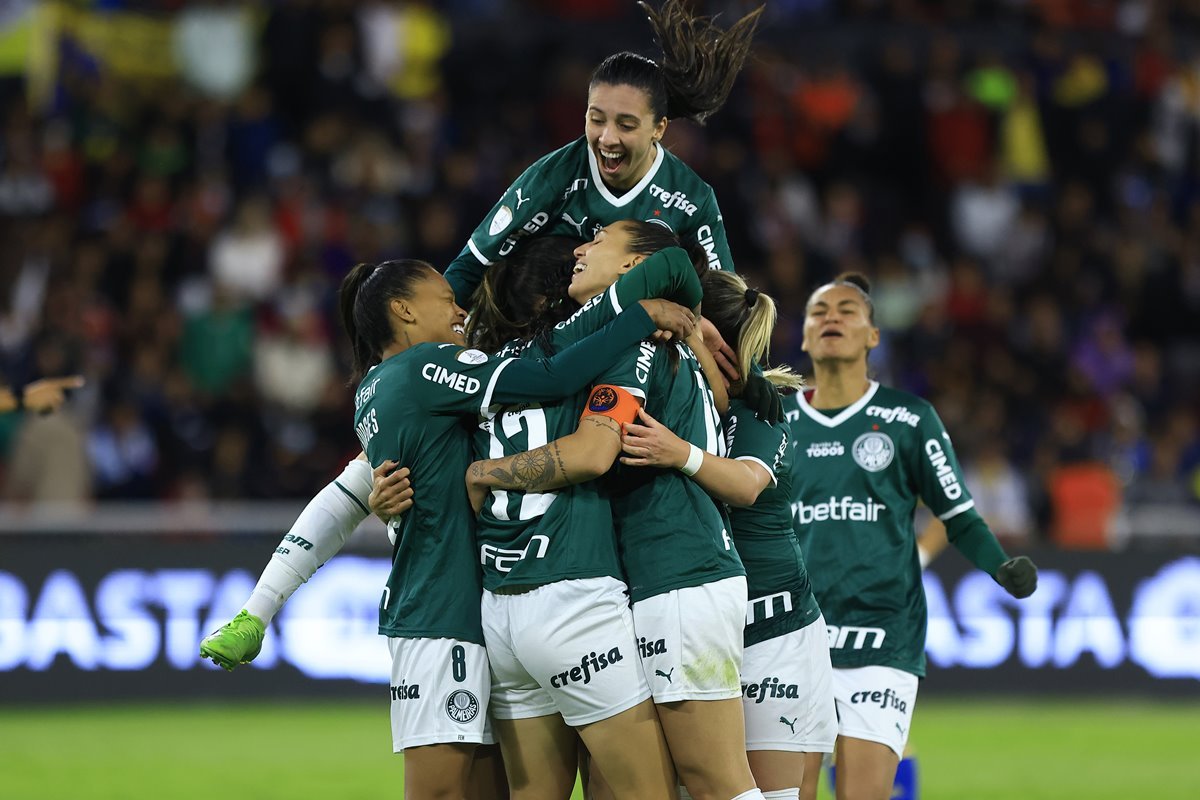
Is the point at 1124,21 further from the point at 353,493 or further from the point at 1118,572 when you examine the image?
the point at 353,493

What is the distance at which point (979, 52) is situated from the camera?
58.5 ft

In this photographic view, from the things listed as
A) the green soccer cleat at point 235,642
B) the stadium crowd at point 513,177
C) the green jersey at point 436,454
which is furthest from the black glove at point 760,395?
the stadium crowd at point 513,177

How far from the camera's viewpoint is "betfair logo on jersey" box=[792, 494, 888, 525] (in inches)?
268

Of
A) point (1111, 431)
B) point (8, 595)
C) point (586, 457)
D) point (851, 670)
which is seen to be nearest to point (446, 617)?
point (586, 457)

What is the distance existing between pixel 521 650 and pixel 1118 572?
830 centimetres

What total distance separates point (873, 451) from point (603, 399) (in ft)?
6.60

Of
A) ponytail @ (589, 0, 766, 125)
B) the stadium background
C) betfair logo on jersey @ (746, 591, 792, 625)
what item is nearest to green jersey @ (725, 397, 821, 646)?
betfair logo on jersey @ (746, 591, 792, 625)

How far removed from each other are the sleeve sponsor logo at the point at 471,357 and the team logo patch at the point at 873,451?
2.04 m

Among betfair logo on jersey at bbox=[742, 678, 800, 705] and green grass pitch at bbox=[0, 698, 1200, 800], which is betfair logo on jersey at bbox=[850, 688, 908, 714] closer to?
betfair logo on jersey at bbox=[742, 678, 800, 705]

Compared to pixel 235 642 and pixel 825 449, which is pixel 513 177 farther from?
pixel 235 642

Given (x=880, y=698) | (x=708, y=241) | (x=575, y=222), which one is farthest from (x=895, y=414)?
(x=575, y=222)

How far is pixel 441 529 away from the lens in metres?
5.43

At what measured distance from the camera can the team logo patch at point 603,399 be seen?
17.0ft

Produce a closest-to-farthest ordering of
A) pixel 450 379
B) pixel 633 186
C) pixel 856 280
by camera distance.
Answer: pixel 450 379, pixel 633 186, pixel 856 280
